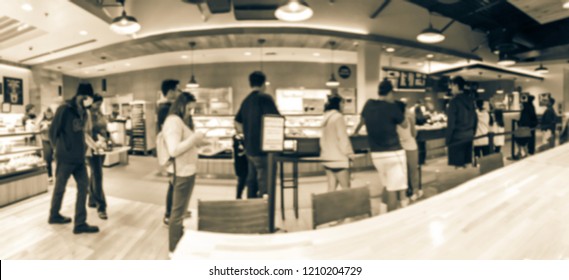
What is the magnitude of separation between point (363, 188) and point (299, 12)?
9.32 ft

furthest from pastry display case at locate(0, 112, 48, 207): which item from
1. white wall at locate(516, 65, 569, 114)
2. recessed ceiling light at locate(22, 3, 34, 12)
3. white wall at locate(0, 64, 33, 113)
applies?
white wall at locate(516, 65, 569, 114)

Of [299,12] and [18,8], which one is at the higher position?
[18,8]

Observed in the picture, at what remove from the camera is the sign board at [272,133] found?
5.99 feet

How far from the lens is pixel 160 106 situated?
3445 mm

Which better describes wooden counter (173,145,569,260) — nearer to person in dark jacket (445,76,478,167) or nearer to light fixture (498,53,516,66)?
person in dark jacket (445,76,478,167)

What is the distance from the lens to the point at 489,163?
2650 millimetres

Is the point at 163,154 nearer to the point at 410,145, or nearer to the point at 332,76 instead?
the point at 410,145

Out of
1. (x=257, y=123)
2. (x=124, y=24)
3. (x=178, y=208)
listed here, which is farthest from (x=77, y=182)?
(x=124, y=24)

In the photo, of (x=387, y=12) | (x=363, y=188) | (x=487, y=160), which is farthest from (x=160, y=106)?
(x=387, y=12)

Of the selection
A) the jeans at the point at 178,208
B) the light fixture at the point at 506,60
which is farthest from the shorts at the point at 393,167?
the light fixture at the point at 506,60

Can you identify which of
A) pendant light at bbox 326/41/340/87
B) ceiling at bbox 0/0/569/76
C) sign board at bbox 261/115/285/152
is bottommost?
sign board at bbox 261/115/285/152

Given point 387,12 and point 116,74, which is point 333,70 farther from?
point 116,74

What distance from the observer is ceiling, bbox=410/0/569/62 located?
219 inches

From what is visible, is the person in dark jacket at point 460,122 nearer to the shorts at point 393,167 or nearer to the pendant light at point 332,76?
the shorts at point 393,167
